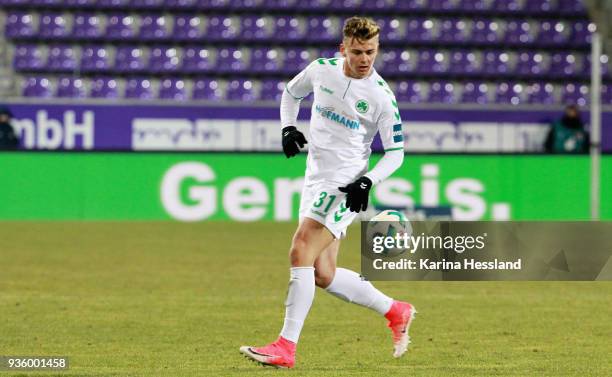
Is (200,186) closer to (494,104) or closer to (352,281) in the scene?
(494,104)

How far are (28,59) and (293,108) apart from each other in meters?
18.5

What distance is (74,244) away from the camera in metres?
16.2

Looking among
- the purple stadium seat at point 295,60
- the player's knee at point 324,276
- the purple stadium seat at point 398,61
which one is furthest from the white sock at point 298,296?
the purple stadium seat at point 398,61

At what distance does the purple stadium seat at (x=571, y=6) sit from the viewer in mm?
26141

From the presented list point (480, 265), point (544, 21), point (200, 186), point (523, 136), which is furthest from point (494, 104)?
point (480, 265)

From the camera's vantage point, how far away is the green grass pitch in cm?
723

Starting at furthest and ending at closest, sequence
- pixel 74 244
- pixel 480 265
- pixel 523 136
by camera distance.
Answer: pixel 523 136
pixel 74 244
pixel 480 265

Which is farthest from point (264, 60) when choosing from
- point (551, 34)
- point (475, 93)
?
point (551, 34)

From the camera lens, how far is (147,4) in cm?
2562

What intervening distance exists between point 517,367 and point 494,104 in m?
17.4

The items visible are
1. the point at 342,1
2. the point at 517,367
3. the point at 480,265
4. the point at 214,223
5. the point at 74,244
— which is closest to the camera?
the point at 517,367

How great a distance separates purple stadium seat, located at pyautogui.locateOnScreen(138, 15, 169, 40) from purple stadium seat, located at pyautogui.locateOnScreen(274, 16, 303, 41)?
83.4 inches

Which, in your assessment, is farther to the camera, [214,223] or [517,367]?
[214,223]

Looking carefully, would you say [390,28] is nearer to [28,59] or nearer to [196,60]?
[196,60]
